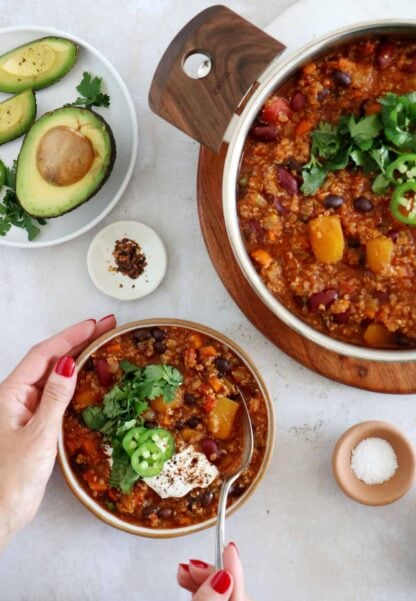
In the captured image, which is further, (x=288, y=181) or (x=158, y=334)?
(x=158, y=334)

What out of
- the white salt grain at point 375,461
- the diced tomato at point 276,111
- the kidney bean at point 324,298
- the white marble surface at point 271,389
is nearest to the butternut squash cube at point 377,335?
the kidney bean at point 324,298

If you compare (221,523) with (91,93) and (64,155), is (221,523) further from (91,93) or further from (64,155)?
(91,93)

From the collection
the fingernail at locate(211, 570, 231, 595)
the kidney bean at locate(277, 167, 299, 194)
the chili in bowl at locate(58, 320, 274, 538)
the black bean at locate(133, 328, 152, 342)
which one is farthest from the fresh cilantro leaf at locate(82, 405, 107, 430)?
the kidney bean at locate(277, 167, 299, 194)

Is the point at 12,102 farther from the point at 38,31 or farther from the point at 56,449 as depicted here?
the point at 56,449

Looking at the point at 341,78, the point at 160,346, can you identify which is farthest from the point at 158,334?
the point at 341,78

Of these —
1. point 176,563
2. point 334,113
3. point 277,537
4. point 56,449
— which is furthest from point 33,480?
point 334,113
